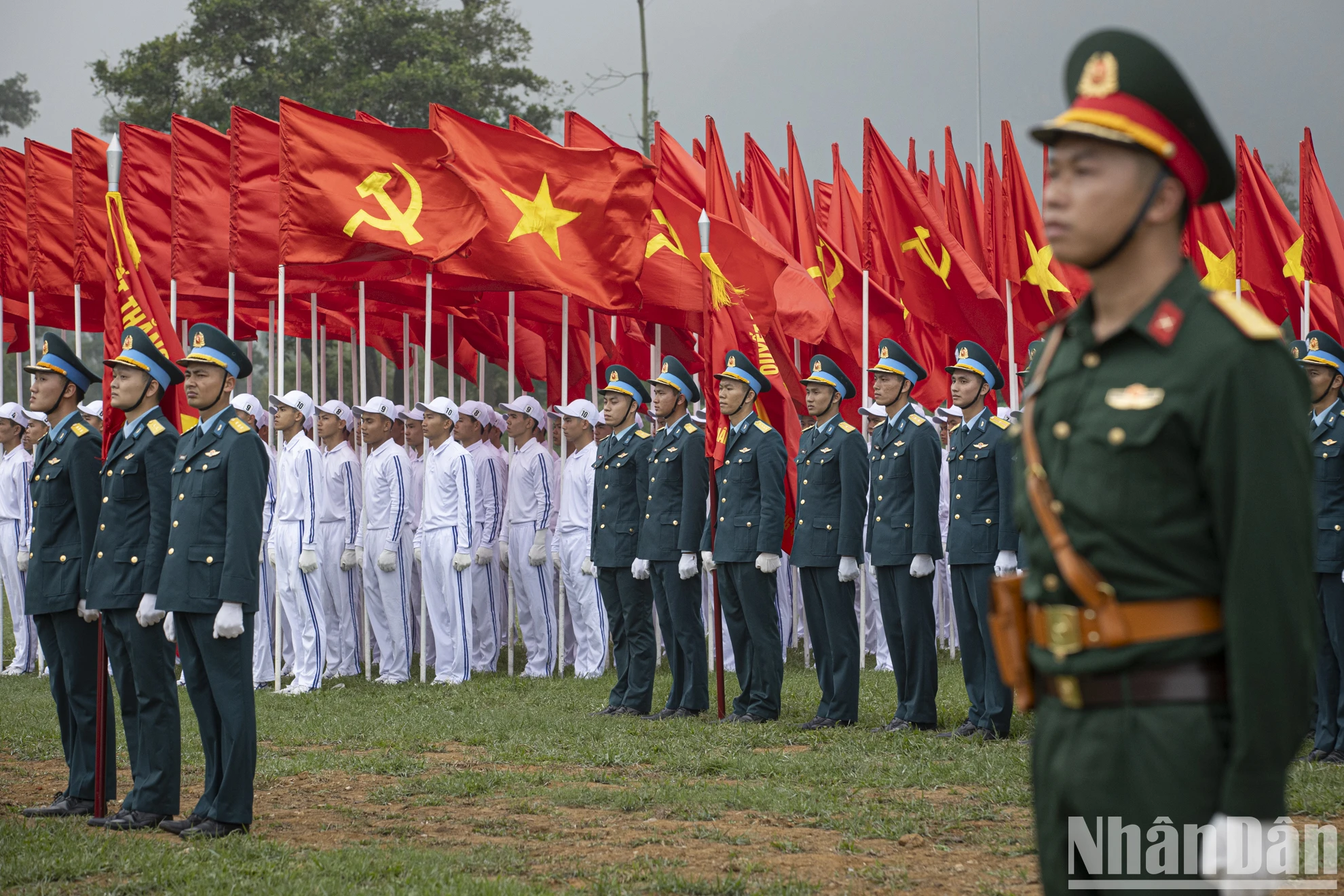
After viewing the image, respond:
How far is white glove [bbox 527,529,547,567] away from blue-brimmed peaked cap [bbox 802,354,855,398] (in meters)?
4.23

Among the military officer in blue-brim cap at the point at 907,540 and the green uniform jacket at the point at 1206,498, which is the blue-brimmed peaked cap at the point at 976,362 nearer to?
the military officer in blue-brim cap at the point at 907,540

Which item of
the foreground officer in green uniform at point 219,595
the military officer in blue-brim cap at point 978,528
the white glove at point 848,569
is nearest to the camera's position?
the foreground officer in green uniform at point 219,595

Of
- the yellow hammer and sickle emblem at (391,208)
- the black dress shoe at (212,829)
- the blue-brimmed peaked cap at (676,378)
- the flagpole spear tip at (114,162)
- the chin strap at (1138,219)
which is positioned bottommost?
the black dress shoe at (212,829)

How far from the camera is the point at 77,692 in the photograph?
7.19 m

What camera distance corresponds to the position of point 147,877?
18.1 feet

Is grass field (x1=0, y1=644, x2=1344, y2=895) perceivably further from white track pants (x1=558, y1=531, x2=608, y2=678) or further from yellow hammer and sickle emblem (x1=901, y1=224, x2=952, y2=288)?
yellow hammer and sickle emblem (x1=901, y1=224, x2=952, y2=288)

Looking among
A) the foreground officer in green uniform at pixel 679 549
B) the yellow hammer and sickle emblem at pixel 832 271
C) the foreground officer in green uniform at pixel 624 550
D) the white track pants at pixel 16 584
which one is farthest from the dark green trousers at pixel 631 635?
the white track pants at pixel 16 584

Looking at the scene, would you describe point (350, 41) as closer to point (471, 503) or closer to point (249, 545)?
point (471, 503)

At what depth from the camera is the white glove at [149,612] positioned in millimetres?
6520

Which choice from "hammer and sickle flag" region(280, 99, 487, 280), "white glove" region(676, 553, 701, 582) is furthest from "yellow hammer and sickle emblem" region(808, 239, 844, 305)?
"white glove" region(676, 553, 701, 582)

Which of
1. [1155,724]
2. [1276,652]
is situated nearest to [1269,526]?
[1276,652]

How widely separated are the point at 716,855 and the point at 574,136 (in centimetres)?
915

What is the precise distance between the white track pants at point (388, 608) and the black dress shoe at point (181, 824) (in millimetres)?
6342

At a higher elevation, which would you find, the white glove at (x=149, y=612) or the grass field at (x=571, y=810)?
the white glove at (x=149, y=612)
